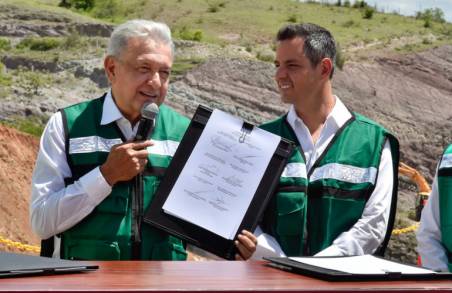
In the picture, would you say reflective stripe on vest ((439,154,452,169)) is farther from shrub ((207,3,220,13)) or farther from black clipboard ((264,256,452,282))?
shrub ((207,3,220,13))

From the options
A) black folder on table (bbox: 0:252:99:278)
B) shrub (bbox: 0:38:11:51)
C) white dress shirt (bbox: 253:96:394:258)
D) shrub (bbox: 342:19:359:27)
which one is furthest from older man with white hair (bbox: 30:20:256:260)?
shrub (bbox: 342:19:359:27)

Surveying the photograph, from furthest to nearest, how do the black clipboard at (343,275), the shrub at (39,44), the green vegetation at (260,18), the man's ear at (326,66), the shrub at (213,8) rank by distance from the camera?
1. the shrub at (213,8)
2. the green vegetation at (260,18)
3. the shrub at (39,44)
4. the man's ear at (326,66)
5. the black clipboard at (343,275)

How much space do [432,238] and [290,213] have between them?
0.65 meters

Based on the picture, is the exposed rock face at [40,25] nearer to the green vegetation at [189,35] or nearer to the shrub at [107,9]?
the green vegetation at [189,35]

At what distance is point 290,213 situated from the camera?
4746 mm

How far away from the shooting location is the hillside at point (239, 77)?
34.9 meters

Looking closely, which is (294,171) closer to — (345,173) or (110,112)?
(345,173)

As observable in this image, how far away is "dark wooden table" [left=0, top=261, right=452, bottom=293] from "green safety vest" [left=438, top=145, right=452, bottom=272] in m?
1.43

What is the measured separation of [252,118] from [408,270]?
35.7 m

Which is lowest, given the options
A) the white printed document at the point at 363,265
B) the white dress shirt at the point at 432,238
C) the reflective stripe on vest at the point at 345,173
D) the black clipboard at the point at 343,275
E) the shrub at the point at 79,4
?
the shrub at the point at 79,4

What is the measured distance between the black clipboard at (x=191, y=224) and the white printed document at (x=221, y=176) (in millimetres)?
18

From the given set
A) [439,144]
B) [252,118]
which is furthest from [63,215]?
[439,144]

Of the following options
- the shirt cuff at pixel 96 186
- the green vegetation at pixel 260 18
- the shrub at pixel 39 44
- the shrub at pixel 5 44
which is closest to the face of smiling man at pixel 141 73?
the shirt cuff at pixel 96 186

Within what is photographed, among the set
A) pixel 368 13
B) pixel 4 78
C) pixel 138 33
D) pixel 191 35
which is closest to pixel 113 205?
pixel 138 33
